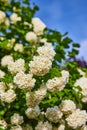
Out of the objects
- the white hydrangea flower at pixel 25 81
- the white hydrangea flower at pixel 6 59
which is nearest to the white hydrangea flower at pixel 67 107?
the white hydrangea flower at pixel 25 81

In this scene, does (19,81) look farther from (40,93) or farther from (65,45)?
(65,45)

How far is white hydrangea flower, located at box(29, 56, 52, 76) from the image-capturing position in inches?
165

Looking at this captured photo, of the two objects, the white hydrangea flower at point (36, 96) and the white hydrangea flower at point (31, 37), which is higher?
the white hydrangea flower at point (31, 37)

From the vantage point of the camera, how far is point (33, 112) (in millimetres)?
4754

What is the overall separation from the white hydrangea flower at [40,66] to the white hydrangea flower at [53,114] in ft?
1.95

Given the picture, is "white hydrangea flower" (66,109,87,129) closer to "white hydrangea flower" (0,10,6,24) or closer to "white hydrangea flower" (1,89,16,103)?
"white hydrangea flower" (1,89,16,103)

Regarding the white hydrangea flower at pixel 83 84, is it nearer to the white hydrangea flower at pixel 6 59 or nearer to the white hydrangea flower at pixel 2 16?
the white hydrangea flower at pixel 6 59

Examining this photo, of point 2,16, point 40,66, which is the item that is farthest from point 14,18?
point 40,66

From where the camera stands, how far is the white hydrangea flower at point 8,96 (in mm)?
4629

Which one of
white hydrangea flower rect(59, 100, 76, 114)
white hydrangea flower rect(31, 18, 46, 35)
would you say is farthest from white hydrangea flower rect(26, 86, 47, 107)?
white hydrangea flower rect(31, 18, 46, 35)

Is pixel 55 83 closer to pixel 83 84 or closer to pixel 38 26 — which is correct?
pixel 83 84

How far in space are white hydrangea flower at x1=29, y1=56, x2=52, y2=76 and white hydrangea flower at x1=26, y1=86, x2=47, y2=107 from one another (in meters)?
0.21

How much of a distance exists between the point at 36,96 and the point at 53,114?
0.42 metres

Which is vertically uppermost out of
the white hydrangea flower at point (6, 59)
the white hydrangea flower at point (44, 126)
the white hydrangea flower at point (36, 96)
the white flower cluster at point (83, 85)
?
the white hydrangea flower at point (6, 59)
